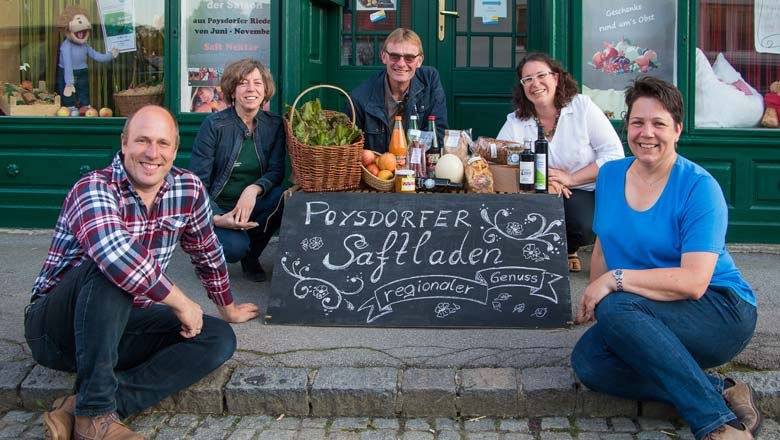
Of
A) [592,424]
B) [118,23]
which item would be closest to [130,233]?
[592,424]

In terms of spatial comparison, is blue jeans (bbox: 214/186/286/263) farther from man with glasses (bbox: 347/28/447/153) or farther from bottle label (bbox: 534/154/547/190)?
bottle label (bbox: 534/154/547/190)

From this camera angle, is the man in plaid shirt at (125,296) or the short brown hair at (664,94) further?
the short brown hair at (664,94)

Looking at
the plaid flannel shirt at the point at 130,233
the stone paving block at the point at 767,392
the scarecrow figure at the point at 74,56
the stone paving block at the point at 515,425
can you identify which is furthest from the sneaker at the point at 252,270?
the stone paving block at the point at 767,392

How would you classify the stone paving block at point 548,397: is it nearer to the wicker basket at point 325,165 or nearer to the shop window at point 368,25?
the wicker basket at point 325,165

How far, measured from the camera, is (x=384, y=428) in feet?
12.1

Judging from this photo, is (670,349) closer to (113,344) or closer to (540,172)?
(540,172)

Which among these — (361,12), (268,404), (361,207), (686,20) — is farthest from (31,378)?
(686,20)

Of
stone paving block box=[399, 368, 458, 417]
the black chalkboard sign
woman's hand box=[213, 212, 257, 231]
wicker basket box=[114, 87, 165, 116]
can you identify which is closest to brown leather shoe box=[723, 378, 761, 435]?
the black chalkboard sign

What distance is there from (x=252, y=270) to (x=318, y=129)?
1.17m

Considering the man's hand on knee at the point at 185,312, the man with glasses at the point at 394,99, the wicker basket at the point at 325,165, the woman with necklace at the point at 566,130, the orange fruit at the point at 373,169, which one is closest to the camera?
the man's hand on knee at the point at 185,312

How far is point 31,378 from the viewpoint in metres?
3.95

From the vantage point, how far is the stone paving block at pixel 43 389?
387cm

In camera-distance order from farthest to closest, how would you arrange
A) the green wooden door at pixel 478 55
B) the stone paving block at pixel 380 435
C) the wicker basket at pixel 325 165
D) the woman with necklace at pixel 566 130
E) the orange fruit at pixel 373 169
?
the green wooden door at pixel 478 55, the woman with necklace at pixel 566 130, the orange fruit at pixel 373 169, the wicker basket at pixel 325 165, the stone paving block at pixel 380 435

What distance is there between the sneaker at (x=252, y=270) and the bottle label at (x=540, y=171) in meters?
1.87
